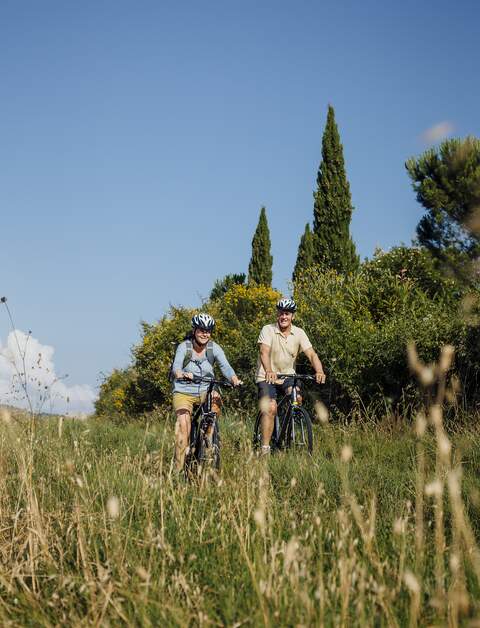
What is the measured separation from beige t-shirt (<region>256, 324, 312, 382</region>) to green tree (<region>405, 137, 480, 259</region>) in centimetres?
1235

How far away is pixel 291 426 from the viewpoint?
8.09 metres

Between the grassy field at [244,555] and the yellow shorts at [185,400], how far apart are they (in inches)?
58.7

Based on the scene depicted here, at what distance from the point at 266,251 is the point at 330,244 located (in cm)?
477

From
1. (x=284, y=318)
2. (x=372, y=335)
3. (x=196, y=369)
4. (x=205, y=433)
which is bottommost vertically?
(x=205, y=433)

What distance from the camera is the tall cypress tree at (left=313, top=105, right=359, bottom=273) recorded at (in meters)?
31.2

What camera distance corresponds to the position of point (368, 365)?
12.9 meters

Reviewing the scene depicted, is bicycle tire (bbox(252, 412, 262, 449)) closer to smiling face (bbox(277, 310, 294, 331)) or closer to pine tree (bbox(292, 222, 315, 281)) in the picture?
smiling face (bbox(277, 310, 294, 331))

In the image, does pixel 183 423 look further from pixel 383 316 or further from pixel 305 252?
pixel 305 252

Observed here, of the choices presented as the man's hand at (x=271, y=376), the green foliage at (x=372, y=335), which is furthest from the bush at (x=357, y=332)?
the man's hand at (x=271, y=376)

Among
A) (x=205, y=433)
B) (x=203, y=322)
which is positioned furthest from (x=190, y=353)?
(x=205, y=433)

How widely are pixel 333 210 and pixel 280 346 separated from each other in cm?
2401

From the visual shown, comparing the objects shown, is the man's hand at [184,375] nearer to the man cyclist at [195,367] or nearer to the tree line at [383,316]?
the man cyclist at [195,367]

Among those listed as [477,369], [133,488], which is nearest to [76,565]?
[133,488]

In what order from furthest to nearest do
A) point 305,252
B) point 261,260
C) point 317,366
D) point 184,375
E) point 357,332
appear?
point 261,260
point 305,252
point 357,332
point 317,366
point 184,375
